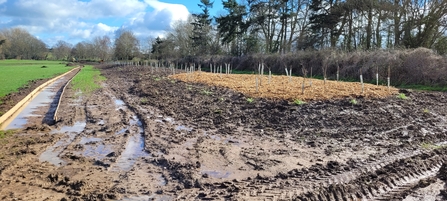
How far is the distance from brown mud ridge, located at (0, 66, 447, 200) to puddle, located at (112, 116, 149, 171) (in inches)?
0.8

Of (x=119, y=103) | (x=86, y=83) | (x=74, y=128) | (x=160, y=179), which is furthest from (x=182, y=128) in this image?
(x=86, y=83)

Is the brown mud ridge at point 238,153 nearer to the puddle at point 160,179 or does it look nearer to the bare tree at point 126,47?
the puddle at point 160,179

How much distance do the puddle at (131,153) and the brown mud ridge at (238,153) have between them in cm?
2

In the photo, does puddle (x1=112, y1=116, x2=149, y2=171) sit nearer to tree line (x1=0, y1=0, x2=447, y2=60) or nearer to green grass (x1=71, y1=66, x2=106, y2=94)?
green grass (x1=71, y1=66, x2=106, y2=94)

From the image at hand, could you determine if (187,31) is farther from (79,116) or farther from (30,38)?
(30,38)

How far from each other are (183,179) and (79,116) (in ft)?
23.8

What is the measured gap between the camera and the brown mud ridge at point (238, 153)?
4707mm

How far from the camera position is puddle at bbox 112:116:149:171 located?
5938mm

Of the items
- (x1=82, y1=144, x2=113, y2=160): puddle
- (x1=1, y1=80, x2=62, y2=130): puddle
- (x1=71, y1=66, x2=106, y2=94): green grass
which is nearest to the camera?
(x1=82, y1=144, x2=113, y2=160): puddle

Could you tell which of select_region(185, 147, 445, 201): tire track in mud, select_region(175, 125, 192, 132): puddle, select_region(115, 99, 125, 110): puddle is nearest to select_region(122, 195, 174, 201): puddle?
select_region(185, 147, 445, 201): tire track in mud

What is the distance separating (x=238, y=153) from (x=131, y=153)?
229cm

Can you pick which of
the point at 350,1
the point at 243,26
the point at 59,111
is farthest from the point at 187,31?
the point at 59,111

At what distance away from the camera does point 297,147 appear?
718 centimetres

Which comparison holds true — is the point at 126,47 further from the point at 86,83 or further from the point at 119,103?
the point at 119,103
